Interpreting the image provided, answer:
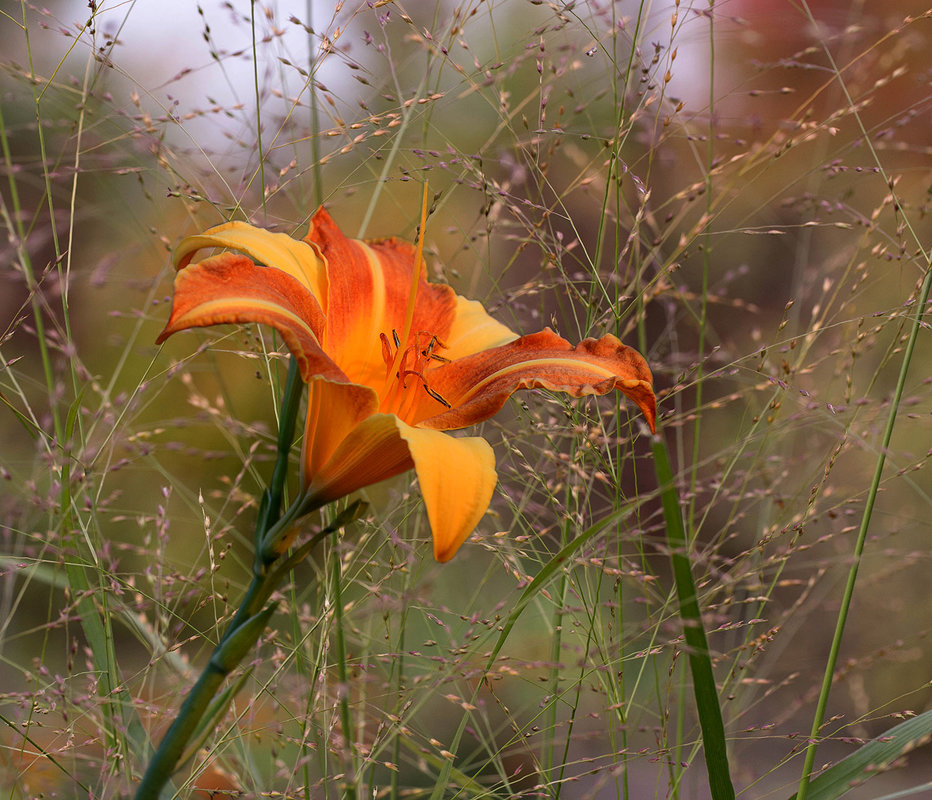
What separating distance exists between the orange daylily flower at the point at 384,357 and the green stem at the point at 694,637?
63mm

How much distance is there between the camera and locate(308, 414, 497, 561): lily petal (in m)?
0.43

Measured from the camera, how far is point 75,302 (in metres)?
1.67

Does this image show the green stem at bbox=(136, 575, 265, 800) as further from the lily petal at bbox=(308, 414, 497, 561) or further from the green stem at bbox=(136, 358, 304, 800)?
the lily petal at bbox=(308, 414, 497, 561)

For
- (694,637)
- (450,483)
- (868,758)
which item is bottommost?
(868,758)

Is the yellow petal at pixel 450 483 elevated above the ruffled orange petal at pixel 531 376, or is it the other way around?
the ruffled orange petal at pixel 531 376

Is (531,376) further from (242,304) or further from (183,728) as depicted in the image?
(183,728)

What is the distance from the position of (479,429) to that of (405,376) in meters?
0.32

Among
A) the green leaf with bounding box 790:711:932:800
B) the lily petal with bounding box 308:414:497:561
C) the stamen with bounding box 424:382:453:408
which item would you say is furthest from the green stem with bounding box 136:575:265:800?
the green leaf with bounding box 790:711:932:800

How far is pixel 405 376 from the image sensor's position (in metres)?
0.63

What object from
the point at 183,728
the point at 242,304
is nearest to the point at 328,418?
the point at 242,304

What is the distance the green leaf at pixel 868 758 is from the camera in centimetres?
64

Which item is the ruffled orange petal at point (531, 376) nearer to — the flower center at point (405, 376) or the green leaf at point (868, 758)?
the flower center at point (405, 376)

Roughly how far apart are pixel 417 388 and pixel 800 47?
151 cm

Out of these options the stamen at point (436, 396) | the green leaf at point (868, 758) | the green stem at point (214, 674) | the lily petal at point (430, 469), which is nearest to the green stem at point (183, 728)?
the green stem at point (214, 674)
